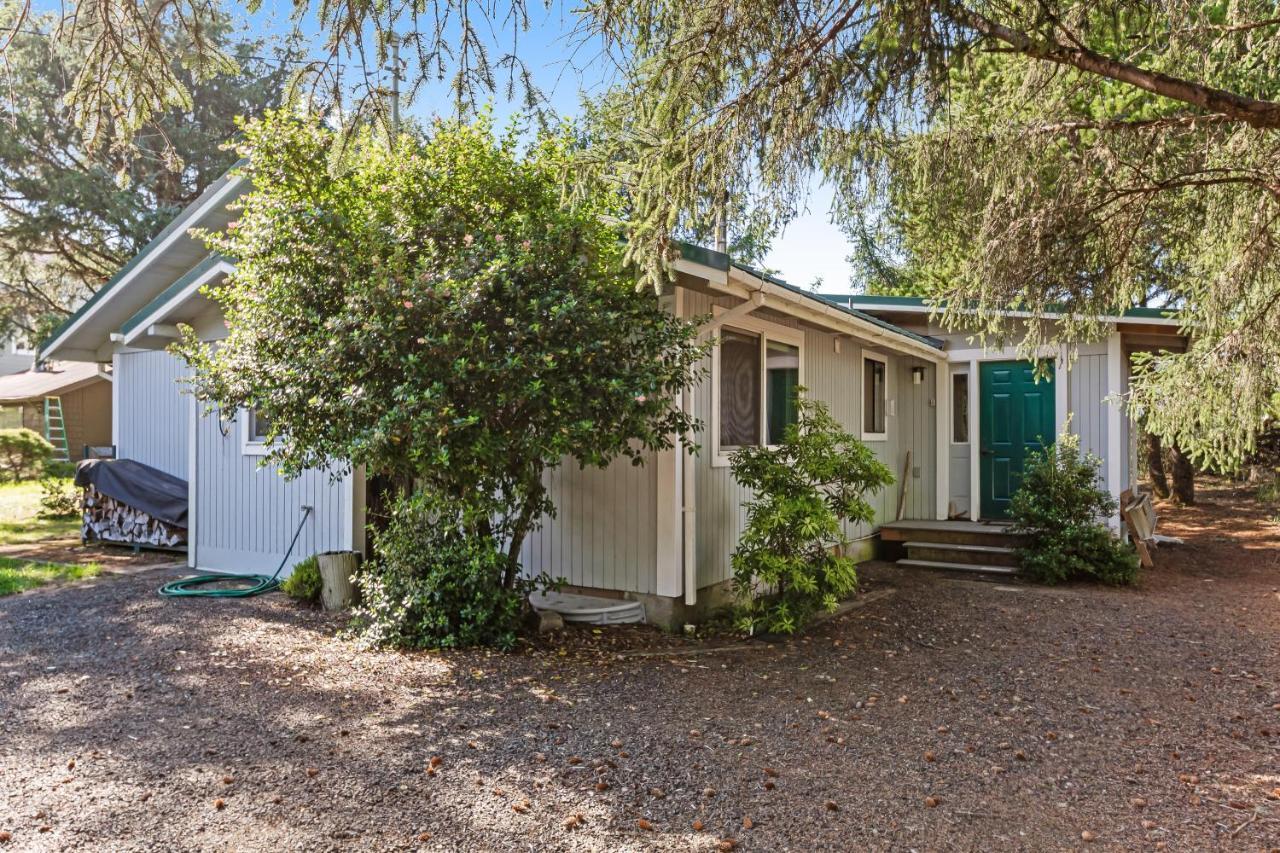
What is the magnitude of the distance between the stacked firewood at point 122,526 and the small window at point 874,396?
783 centimetres

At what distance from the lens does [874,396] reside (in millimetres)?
9828

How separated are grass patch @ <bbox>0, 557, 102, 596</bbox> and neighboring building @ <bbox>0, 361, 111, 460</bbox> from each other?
1366cm

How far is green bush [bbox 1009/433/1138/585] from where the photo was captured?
26.7 feet

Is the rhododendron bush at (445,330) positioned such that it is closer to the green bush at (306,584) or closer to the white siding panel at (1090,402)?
the green bush at (306,584)

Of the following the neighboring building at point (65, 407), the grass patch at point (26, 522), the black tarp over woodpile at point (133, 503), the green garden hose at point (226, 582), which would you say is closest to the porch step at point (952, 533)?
the green garden hose at point (226, 582)

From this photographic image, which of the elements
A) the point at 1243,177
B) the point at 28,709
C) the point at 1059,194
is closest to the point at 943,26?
the point at 1059,194

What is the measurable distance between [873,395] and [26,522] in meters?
12.1

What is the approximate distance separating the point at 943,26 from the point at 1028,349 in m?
3.95

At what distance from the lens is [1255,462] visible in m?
15.4

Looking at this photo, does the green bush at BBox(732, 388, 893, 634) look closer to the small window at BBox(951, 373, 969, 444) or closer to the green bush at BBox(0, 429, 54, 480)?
the small window at BBox(951, 373, 969, 444)

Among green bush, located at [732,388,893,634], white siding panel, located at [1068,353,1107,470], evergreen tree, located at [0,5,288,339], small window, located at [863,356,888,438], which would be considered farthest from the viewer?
evergreen tree, located at [0,5,288,339]

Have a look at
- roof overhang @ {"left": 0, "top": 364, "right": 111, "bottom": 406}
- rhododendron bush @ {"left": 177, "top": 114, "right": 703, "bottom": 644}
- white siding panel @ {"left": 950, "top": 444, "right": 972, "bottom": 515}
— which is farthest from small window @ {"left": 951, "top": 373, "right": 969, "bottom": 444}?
roof overhang @ {"left": 0, "top": 364, "right": 111, "bottom": 406}

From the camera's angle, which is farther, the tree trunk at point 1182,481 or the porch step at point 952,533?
the tree trunk at point 1182,481

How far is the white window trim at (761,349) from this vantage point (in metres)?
6.50
